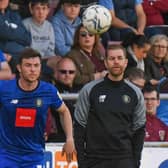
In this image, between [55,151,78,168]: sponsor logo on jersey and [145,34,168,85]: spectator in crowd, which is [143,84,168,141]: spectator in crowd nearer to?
[55,151,78,168]: sponsor logo on jersey

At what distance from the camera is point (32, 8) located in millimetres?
10406

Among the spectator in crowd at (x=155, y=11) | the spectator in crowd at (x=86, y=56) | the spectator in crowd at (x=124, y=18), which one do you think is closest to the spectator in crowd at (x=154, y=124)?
the spectator in crowd at (x=86, y=56)

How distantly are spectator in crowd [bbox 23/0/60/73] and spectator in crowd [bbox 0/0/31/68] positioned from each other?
24 cm

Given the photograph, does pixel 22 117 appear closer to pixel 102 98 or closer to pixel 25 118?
pixel 25 118

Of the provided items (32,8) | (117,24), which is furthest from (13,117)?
(117,24)

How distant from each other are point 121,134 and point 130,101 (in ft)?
1.07

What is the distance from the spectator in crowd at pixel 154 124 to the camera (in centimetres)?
885

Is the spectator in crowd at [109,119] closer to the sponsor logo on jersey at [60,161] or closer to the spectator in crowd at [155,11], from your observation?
the sponsor logo on jersey at [60,161]

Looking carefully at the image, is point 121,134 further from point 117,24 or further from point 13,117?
point 117,24

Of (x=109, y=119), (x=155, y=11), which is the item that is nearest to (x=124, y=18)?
(x=155, y=11)

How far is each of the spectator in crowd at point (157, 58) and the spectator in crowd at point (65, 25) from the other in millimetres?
1127

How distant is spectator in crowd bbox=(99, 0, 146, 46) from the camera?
1122 centimetres

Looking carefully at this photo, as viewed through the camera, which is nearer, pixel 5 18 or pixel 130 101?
pixel 130 101

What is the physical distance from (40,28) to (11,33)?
620 mm
